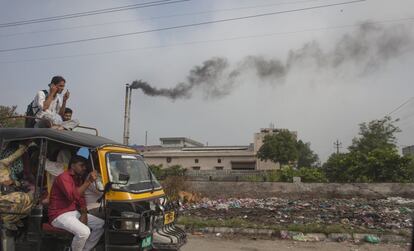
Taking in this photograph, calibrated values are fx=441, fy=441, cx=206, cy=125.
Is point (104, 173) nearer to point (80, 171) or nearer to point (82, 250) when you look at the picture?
point (80, 171)

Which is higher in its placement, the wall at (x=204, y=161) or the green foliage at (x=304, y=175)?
the wall at (x=204, y=161)

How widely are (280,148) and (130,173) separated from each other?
47645 millimetres

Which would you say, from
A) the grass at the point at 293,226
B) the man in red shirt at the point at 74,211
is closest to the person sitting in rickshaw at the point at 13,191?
the man in red shirt at the point at 74,211

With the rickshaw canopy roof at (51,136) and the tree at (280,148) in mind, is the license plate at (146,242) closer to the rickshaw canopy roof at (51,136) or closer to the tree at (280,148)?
the rickshaw canopy roof at (51,136)

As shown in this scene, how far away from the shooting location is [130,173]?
6723mm

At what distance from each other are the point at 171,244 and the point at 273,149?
4752cm

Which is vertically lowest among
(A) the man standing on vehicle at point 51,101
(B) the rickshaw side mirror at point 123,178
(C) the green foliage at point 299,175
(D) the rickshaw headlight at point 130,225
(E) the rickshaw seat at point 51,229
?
(E) the rickshaw seat at point 51,229

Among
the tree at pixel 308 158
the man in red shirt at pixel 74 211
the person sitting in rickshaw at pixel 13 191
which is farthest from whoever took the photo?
the tree at pixel 308 158

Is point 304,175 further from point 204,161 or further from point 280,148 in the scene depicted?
Answer: point 204,161

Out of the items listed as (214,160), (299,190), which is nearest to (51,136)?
(299,190)

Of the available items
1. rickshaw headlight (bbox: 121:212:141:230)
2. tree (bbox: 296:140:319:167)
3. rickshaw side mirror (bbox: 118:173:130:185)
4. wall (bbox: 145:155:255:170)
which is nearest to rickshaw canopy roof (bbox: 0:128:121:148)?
rickshaw side mirror (bbox: 118:173:130:185)

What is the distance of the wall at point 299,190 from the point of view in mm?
21672

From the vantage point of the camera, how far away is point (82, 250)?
5.76 metres

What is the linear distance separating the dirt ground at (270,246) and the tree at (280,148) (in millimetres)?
43074
